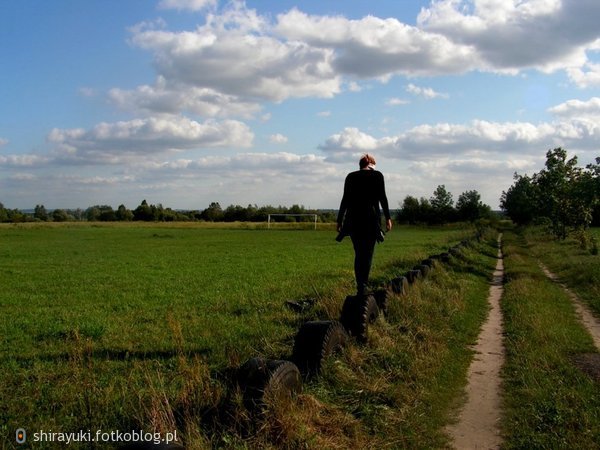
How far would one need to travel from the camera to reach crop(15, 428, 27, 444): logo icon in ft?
14.0

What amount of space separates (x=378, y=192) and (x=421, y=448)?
3.73 metres

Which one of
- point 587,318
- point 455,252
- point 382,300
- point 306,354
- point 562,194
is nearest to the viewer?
point 306,354

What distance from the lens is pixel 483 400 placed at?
579 centimetres

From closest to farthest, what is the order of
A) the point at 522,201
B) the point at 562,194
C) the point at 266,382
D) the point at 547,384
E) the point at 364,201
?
the point at 266,382
the point at 547,384
the point at 364,201
the point at 562,194
the point at 522,201

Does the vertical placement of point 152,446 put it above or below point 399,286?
below

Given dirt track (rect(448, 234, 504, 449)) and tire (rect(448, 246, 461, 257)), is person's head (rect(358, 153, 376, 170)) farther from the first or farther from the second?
tire (rect(448, 246, 461, 257))

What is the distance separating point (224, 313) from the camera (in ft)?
33.6

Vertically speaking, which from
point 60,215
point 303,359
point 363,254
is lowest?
point 303,359

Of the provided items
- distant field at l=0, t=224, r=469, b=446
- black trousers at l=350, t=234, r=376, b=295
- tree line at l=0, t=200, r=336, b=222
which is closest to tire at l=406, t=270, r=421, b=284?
distant field at l=0, t=224, r=469, b=446

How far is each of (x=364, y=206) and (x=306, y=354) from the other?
2456 mm

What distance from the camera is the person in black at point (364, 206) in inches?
289

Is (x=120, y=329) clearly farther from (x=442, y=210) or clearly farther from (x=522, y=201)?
(x=442, y=210)

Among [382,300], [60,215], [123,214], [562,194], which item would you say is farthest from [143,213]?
[382,300]

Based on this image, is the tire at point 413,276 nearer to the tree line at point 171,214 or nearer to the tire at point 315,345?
the tire at point 315,345
